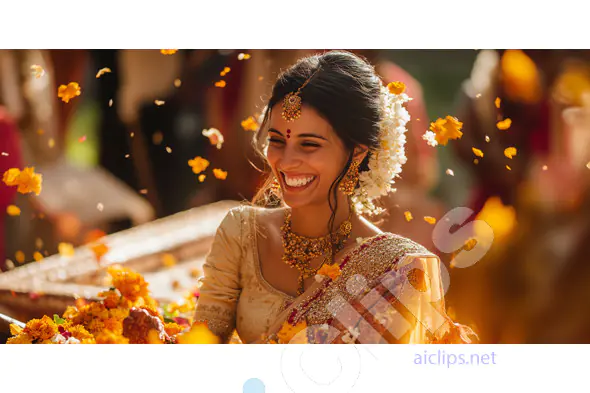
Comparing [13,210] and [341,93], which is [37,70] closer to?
[13,210]

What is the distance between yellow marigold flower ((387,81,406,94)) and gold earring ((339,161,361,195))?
353 mm

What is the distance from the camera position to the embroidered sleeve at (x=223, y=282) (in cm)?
247

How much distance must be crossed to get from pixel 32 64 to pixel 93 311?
120 cm

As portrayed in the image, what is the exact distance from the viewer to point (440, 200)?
296cm

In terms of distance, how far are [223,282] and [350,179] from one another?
0.67m

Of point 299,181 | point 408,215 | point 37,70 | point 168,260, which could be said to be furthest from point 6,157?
point 168,260

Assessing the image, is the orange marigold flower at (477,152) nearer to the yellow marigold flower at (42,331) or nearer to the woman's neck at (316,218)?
the woman's neck at (316,218)

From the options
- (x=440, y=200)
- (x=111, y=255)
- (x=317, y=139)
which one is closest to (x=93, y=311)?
(x=317, y=139)

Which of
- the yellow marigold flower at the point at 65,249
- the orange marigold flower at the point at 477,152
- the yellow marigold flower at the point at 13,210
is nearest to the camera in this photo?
the orange marigold flower at the point at 477,152

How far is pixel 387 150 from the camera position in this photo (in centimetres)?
244

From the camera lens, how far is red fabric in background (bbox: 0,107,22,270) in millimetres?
2844

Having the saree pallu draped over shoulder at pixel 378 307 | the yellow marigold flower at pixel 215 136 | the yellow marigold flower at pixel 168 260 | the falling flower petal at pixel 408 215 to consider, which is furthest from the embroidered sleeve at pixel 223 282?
the yellow marigold flower at pixel 168 260

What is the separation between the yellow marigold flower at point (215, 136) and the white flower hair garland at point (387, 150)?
921 mm
